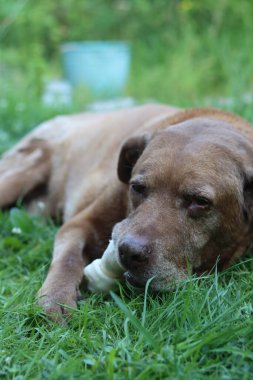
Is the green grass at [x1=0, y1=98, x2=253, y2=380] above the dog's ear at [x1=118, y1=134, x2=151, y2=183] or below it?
below

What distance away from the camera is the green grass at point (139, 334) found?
2.07m

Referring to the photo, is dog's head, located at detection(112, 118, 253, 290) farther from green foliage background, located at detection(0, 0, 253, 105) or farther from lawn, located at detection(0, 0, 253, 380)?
green foliage background, located at detection(0, 0, 253, 105)

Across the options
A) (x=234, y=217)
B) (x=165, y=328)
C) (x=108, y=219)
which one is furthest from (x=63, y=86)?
(x=165, y=328)

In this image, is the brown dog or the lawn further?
the brown dog

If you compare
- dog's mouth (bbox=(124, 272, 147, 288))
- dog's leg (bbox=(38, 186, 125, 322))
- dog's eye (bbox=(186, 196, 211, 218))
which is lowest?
dog's leg (bbox=(38, 186, 125, 322))

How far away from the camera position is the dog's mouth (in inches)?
107

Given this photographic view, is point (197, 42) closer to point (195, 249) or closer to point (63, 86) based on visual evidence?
point (63, 86)

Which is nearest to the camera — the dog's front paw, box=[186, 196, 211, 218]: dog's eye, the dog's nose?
the dog's nose

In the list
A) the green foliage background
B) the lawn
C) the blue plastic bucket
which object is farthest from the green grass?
the blue plastic bucket

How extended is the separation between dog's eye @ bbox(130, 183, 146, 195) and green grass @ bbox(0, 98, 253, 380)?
0.48 m

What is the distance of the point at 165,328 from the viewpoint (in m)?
2.36

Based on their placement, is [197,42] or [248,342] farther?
[197,42]

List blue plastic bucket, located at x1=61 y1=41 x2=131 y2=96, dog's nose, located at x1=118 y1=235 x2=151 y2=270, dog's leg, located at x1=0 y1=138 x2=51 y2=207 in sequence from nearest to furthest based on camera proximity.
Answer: dog's nose, located at x1=118 y1=235 x2=151 y2=270
dog's leg, located at x1=0 y1=138 x2=51 y2=207
blue plastic bucket, located at x1=61 y1=41 x2=131 y2=96

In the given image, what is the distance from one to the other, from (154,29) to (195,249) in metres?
9.37
